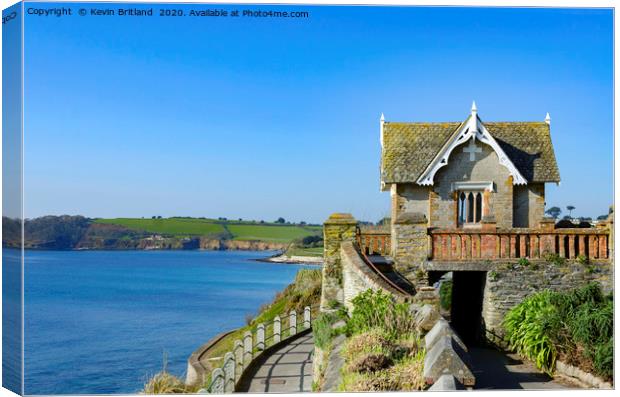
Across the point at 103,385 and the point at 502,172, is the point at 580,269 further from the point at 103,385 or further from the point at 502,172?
the point at 103,385

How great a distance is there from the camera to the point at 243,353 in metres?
17.1

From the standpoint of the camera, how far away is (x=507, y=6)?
11258 mm

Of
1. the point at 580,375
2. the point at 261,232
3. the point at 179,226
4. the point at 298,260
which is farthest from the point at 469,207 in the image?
the point at 179,226

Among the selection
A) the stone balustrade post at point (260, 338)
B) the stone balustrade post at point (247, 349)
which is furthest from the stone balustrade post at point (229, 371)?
the stone balustrade post at point (260, 338)

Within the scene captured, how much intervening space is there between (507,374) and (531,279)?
137 inches

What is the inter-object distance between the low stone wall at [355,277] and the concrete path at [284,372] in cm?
164

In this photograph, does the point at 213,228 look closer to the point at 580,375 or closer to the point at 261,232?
the point at 261,232

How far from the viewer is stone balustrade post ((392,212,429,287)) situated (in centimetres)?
1593

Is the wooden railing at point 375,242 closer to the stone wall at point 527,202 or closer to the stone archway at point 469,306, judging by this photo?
the stone archway at point 469,306

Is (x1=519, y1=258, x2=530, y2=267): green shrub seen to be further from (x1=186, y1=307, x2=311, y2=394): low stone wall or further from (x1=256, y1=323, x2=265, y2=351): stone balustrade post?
(x1=256, y1=323, x2=265, y2=351): stone balustrade post

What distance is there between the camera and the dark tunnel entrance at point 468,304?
1552 centimetres

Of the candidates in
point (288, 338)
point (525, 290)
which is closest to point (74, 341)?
point (288, 338)

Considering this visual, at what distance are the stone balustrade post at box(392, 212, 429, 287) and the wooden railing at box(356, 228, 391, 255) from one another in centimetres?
325

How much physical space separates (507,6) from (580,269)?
19.7 ft
